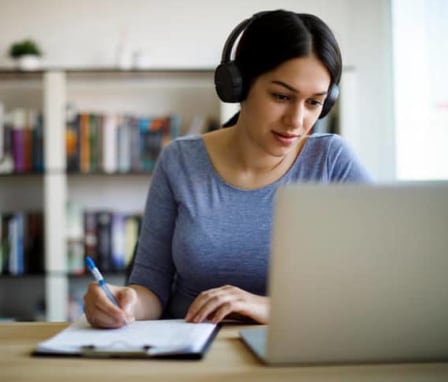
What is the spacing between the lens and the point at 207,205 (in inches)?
56.4

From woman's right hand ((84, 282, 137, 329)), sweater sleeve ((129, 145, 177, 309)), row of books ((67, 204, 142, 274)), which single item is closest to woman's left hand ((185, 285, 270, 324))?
woman's right hand ((84, 282, 137, 329))

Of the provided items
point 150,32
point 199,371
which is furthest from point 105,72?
point 199,371

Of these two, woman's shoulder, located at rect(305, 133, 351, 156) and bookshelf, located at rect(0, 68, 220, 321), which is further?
bookshelf, located at rect(0, 68, 220, 321)

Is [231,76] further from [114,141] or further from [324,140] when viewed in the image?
[114,141]

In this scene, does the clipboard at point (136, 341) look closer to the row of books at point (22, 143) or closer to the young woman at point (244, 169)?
the young woman at point (244, 169)

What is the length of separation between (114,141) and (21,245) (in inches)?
26.6

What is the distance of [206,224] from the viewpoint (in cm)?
142

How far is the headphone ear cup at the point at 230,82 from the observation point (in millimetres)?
1367

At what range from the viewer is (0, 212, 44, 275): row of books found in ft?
10.5

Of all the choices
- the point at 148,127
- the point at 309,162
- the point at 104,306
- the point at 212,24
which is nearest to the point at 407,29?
the point at 212,24

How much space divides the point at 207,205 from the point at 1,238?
2078 millimetres

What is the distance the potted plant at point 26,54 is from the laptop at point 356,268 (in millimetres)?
2769

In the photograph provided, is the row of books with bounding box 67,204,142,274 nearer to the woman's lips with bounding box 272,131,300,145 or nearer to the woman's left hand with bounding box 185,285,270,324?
the woman's lips with bounding box 272,131,300,145

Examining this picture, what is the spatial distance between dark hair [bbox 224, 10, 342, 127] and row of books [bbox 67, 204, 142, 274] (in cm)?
198
